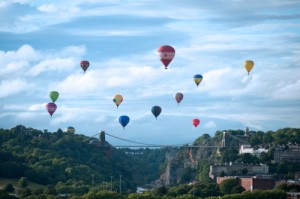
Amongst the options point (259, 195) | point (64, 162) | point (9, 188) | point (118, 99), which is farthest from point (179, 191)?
point (64, 162)

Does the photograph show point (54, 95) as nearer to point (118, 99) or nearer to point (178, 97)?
point (118, 99)

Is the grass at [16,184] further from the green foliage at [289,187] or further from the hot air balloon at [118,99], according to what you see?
the green foliage at [289,187]

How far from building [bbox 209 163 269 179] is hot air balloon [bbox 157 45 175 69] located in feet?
138

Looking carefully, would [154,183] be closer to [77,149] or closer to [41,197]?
[77,149]

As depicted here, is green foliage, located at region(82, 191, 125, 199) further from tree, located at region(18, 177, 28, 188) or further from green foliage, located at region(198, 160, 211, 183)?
green foliage, located at region(198, 160, 211, 183)

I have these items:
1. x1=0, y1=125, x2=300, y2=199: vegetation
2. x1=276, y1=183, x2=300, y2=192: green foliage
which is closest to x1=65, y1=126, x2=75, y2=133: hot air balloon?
x1=0, y1=125, x2=300, y2=199: vegetation

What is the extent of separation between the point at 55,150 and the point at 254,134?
3893 centimetres

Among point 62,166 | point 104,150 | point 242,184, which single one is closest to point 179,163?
point 104,150

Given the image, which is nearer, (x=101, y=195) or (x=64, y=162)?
(x=101, y=195)

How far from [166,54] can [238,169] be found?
44859 millimetres

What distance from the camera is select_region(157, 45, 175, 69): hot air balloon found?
74.4 metres

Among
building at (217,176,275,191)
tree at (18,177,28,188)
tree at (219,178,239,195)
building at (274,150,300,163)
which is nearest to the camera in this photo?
tree at (18,177,28,188)

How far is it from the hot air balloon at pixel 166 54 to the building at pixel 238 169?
41949 mm

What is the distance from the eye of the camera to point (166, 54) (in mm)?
74625
